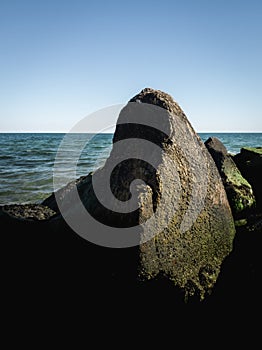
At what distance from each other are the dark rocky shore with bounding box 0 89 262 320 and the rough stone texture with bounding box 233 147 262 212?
1044 millimetres

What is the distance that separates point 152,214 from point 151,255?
35 cm

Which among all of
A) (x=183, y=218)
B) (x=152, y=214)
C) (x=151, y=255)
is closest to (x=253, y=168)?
(x=183, y=218)

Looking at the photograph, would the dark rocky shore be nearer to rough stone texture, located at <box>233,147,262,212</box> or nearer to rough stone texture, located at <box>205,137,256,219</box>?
rough stone texture, located at <box>205,137,256,219</box>

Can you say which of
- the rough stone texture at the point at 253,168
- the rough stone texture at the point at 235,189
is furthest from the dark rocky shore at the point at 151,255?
the rough stone texture at the point at 253,168

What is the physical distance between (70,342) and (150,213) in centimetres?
131

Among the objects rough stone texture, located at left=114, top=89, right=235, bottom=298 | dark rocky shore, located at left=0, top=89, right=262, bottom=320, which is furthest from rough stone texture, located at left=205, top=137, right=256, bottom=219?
rough stone texture, located at left=114, top=89, right=235, bottom=298

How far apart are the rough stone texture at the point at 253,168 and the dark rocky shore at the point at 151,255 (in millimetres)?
1044

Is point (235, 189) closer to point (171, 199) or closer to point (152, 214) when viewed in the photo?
point (171, 199)

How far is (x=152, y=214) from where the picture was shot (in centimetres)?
260

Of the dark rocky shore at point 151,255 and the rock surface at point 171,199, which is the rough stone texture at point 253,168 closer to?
the dark rocky shore at point 151,255

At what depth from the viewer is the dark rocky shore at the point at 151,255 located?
8.30ft

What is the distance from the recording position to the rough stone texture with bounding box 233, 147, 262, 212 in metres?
4.37

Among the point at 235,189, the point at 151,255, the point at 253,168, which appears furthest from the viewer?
the point at 253,168

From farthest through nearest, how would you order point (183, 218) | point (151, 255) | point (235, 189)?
point (235, 189)
point (183, 218)
point (151, 255)
